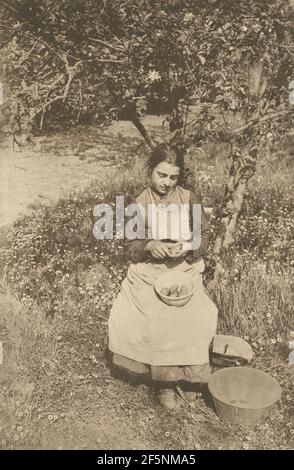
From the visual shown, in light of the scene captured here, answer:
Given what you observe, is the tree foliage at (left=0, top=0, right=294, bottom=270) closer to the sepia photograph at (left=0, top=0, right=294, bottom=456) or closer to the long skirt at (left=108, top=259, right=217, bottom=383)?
the sepia photograph at (left=0, top=0, right=294, bottom=456)

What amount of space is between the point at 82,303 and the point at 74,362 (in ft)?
1.39

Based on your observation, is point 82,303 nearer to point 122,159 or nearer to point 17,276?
point 17,276

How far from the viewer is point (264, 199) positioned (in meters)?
3.91

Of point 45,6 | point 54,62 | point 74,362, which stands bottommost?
point 74,362

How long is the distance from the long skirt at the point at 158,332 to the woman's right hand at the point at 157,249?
0.12 metres

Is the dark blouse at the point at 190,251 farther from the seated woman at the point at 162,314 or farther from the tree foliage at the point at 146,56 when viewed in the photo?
the tree foliage at the point at 146,56

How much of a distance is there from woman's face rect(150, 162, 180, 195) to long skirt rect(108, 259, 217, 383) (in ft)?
1.47

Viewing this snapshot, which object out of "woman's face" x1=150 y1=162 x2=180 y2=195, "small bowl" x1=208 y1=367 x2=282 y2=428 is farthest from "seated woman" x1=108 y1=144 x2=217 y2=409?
"small bowl" x1=208 y1=367 x2=282 y2=428

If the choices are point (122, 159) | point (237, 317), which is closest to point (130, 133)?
point (122, 159)

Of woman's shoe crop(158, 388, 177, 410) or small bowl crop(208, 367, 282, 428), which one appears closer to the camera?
small bowl crop(208, 367, 282, 428)

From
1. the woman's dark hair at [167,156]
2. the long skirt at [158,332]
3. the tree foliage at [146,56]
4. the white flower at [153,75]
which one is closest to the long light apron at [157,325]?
the long skirt at [158,332]

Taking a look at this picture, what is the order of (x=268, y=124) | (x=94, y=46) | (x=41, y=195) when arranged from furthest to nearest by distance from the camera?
1. (x=41, y=195)
2. (x=268, y=124)
3. (x=94, y=46)

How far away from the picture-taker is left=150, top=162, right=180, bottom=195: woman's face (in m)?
2.92

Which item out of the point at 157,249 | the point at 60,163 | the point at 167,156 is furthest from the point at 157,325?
the point at 60,163
